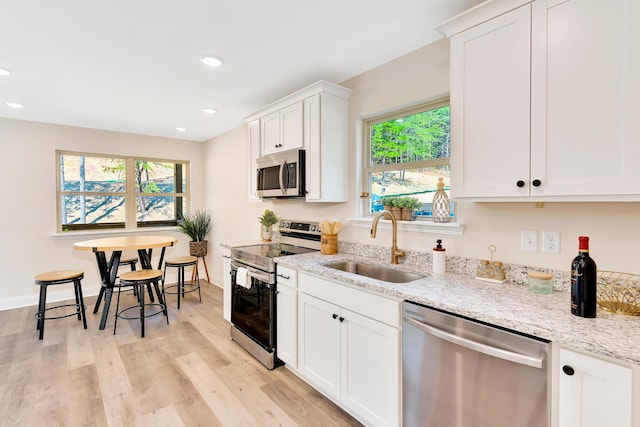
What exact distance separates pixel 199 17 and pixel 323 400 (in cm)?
260

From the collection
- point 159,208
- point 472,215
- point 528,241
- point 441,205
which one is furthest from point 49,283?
point 528,241

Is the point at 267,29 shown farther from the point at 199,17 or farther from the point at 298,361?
the point at 298,361

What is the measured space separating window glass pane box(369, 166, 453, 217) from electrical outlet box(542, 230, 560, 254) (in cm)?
65

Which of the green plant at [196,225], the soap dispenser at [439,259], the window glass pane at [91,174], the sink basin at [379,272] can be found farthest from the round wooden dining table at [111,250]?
the soap dispenser at [439,259]

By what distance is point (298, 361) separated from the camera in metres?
2.31

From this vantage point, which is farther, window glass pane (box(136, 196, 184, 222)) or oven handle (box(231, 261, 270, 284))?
window glass pane (box(136, 196, 184, 222))

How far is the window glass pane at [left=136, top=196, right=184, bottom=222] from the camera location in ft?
16.4

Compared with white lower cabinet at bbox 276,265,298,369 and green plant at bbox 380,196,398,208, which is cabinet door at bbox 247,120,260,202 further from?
green plant at bbox 380,196,398,208

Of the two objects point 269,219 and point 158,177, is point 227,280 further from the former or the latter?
point 158,177

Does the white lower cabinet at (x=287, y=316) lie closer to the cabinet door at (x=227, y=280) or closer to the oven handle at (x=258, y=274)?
the oven handle at (x=258, y=274)

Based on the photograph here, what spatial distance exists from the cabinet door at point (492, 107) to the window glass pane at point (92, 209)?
4.95m

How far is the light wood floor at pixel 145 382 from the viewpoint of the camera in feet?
6.52

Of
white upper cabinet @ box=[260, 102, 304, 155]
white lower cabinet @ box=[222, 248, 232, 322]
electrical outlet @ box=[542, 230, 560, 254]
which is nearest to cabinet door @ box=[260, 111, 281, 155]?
white upper cabinet @ box=[260, 102, 304, 155]

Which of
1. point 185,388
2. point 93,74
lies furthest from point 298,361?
point 93,74
